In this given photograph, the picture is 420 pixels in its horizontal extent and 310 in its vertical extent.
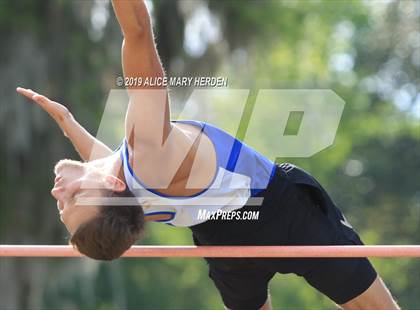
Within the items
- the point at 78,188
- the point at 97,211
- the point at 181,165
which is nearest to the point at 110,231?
the point at 97,211

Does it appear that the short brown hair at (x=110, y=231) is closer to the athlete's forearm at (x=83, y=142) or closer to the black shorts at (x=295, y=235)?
the black shorts at (x=295, y=235)

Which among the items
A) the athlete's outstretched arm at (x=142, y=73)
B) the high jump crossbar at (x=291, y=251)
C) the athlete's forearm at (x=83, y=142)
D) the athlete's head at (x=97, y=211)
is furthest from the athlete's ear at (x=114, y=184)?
the athlete's forearm at (x=83, y=142)

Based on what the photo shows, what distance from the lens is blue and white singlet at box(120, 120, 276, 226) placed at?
138 inches

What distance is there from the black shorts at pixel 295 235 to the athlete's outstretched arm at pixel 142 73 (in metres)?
0.63

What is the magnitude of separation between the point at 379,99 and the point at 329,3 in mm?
2507

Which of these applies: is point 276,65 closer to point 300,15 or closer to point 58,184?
point 300,15

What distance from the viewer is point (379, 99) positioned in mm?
20641

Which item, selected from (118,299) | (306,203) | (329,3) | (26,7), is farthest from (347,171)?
(306,203)

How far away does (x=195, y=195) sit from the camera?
11.7ft

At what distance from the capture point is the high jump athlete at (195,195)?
129 inches

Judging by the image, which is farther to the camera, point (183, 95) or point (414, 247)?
point (183, 95)

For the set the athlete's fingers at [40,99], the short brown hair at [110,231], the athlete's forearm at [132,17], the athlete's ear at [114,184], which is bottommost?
the short brown hair at [110,231]

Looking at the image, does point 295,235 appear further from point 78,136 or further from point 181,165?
point 78,136

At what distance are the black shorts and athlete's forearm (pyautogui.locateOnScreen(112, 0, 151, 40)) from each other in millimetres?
984
